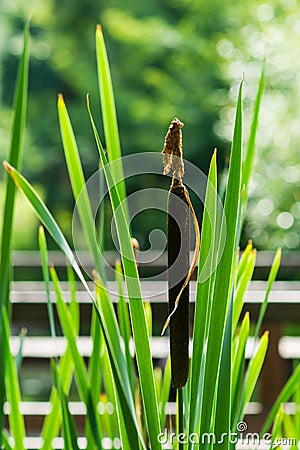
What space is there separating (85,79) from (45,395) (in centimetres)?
311

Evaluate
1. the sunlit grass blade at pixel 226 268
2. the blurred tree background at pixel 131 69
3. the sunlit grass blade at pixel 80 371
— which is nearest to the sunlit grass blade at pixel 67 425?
the sunlit grass blade at pixel 80 371

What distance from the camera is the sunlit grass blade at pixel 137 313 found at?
0.26 m

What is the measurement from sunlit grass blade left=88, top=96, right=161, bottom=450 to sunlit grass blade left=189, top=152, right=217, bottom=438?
0.6 inches

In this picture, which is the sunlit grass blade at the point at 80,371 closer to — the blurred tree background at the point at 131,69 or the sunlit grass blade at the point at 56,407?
the sunlit grass blade at the point at 56,407

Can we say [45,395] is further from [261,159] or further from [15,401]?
[15,401]

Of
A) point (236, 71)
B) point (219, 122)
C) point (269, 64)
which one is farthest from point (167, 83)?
point (269, 64)

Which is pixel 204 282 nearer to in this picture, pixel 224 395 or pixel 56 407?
pixel 224 395

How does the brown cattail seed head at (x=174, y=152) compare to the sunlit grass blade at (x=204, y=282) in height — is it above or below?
above

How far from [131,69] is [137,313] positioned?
642 cm

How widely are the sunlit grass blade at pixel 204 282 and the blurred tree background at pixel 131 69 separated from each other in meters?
5.00

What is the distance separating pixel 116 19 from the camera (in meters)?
6.36

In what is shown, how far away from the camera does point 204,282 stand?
0.27 meters

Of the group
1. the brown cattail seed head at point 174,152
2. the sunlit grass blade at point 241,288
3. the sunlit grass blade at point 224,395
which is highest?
the sunlit grass blade at point 241,288

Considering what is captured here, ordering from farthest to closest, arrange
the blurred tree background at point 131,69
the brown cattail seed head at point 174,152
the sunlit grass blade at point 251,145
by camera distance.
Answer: the blurred tree background at point 131,69
the sunlit grass blade at point 251,145
the brown cattail seed head at point 174,152
